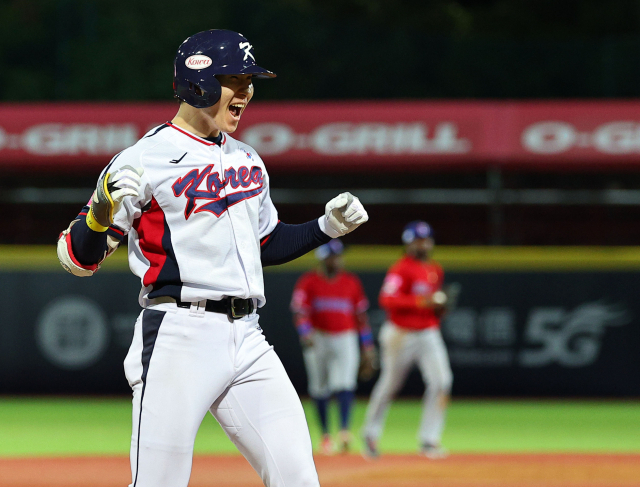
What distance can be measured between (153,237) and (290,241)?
599mm

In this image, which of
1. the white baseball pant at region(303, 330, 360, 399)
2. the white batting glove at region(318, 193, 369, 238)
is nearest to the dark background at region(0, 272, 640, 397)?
the white baseball pant at region(303, 330, 360, 399)

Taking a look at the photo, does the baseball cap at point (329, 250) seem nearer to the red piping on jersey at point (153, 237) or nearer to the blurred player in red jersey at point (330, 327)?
the blurred player in red jersey at point (330, 327)

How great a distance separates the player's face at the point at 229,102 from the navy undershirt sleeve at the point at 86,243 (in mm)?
567

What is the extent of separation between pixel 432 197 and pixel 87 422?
7261 millimetres

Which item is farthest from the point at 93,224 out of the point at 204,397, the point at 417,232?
the point at 417,232

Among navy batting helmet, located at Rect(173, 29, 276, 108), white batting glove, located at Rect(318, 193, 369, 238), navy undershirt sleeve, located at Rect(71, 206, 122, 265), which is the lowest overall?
navy undershirt sleeve, located at Rect(71, 206, 122, 265)

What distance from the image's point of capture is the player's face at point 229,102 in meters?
3.48

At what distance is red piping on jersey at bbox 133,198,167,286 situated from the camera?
10.9ft

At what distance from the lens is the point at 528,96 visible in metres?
16.8

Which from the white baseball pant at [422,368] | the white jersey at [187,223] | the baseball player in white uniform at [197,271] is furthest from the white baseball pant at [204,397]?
the white baseball pant at [422,368]

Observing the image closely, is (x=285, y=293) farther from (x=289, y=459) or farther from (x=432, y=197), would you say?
(x=289, y=459)

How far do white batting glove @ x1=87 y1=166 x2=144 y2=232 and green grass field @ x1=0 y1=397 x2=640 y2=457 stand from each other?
5.68 m

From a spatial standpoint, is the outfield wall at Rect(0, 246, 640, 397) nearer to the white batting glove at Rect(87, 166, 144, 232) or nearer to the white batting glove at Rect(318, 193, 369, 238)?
the white batting glove at Rect(318, 193, 369, 238)

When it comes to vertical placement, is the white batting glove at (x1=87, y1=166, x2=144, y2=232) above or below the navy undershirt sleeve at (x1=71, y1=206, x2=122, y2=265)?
above
